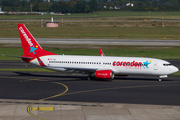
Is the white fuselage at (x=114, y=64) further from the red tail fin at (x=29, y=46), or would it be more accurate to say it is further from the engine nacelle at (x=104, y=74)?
the red tail fin at (x=29, y=46)

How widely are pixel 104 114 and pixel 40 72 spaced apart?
26.9m

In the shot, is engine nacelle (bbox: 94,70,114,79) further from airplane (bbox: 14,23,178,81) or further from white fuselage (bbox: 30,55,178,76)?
white fuselage (bbox: 30,55,178,76)

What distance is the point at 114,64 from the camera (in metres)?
45.1

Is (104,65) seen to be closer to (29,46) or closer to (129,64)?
(129,64)

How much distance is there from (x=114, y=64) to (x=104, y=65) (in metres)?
1.59

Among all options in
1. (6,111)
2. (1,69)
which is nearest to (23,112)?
(6,111)

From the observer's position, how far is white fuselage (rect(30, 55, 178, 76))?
44.1m

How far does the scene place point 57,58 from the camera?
154 ft

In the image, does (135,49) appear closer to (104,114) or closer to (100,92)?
(100,92)

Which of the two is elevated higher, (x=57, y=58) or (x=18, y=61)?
(x=57, y=58)

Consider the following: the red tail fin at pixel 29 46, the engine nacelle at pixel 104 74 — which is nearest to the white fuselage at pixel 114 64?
the engine nacelle at pixel 104 74

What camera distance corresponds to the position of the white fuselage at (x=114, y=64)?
44125 mm

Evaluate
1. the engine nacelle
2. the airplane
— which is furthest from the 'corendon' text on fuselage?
the engine nacelle

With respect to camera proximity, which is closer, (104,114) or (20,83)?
(104,114)
